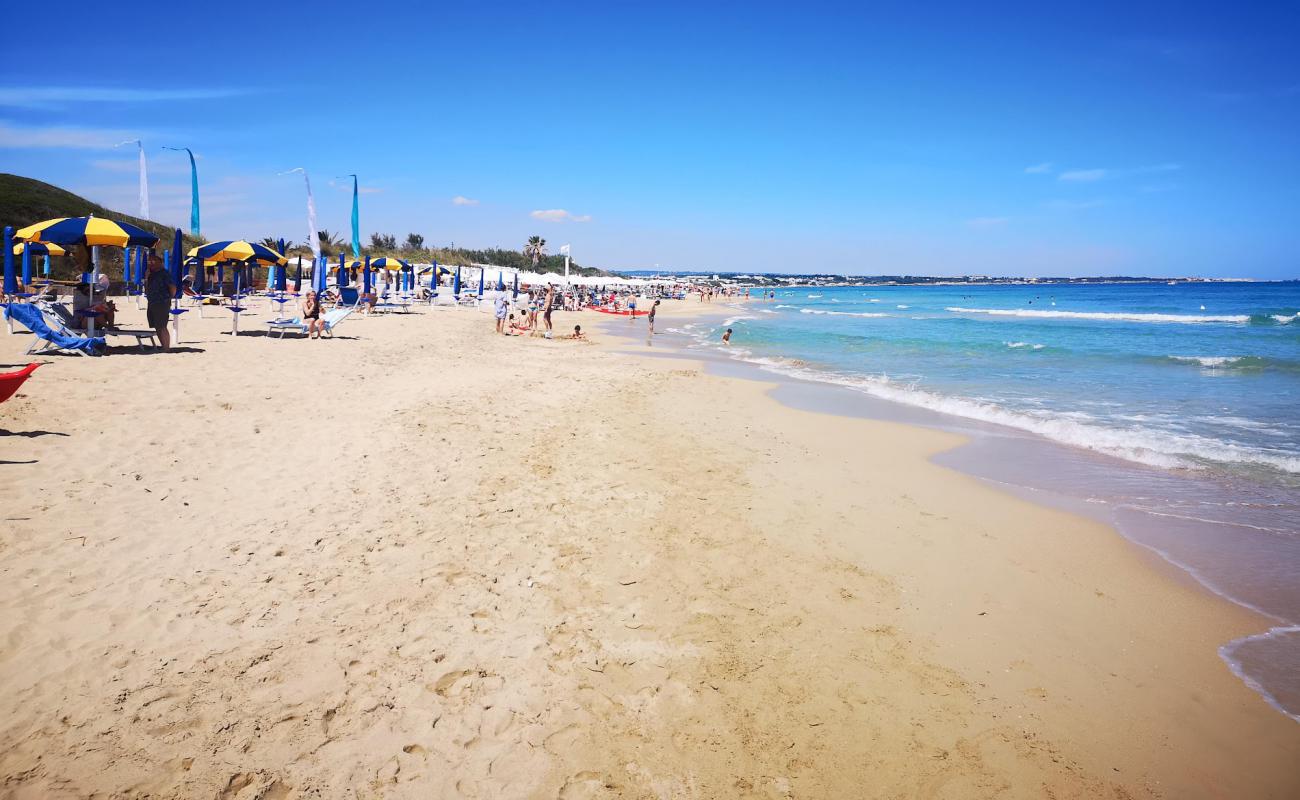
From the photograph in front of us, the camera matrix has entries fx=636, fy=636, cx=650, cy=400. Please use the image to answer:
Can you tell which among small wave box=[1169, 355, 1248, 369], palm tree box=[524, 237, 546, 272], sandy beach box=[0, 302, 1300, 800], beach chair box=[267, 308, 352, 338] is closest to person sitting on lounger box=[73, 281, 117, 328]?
beach chair box=[267, 308, 352, 338]

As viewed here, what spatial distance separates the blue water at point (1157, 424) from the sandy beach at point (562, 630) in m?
0.49

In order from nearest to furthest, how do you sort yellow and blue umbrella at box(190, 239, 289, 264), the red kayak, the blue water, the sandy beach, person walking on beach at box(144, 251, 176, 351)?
the sandy beach
the blue water
the red kayak
person walking on beach at box(144, 251, 176, 351)
yellow and blue umbrella at box(190, 239, 289, 264)

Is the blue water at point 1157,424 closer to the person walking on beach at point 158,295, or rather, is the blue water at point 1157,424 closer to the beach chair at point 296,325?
A: the beach chair at point 296,325

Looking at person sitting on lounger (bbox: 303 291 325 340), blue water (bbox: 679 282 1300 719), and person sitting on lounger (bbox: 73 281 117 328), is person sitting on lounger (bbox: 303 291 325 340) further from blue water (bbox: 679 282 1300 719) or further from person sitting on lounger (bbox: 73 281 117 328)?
blue water (bbox: 679 282 1300 719)

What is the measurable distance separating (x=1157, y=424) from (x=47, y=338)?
17.9m

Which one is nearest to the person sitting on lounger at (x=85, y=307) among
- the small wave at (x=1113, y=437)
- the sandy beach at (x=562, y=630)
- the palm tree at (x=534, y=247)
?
the sandy beach at (x=562, y=630)

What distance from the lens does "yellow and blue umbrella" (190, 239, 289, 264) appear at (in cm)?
1487

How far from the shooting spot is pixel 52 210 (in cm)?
2989

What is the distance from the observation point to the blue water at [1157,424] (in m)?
5.14

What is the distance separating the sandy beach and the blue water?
0.49 metres

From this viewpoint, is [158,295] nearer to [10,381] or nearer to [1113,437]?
[10,381]

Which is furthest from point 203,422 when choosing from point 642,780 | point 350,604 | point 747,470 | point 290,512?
point 642,780

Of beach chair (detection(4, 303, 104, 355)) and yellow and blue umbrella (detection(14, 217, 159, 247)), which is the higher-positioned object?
yellow and blue umbrella (detection(14, 217, 159, 247))

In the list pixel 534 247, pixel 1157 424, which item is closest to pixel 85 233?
pixel 1157 424
